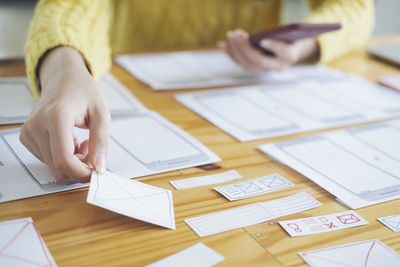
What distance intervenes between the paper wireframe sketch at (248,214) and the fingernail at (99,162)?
0.37 ft

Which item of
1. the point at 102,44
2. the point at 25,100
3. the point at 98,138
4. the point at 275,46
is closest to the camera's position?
the point at 98,138

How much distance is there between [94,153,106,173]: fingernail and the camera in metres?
0.50

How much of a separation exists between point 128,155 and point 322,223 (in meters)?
0.26

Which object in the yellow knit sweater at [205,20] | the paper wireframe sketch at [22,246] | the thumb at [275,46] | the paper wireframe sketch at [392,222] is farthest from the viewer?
the yellow knit sweater at [205,20]

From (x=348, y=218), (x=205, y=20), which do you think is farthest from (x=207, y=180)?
(x=205, y=20)

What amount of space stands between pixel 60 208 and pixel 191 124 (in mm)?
299

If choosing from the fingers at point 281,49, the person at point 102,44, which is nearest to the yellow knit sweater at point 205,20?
the person at point 102,44

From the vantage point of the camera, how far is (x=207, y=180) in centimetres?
56

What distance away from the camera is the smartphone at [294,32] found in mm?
862

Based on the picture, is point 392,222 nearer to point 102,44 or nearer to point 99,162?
point 99,162

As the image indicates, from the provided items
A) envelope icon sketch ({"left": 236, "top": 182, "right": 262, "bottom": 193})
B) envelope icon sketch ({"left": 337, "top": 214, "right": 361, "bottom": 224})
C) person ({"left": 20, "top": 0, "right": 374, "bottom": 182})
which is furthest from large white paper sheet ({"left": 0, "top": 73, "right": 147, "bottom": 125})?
envelope icon sketch ({"left": 337, "top": 214, "right": 361, "bottom": 224})

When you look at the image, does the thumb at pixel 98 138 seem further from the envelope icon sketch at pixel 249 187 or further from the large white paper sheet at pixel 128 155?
the envelope icon sketch at pixel 249 187

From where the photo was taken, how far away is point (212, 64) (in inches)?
40.9

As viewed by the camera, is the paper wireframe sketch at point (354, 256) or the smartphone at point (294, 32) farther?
the smartphone at point (294, 32)
